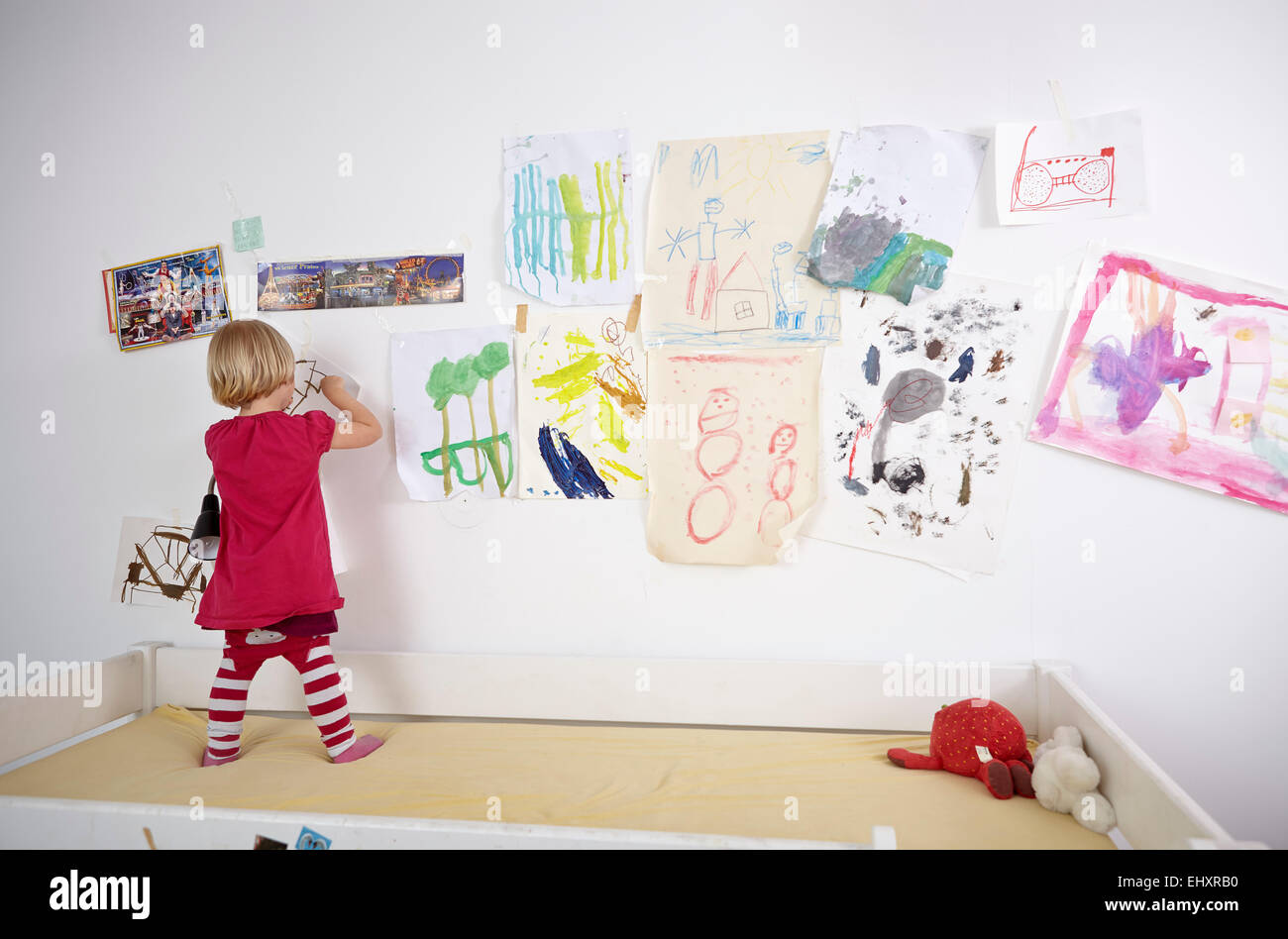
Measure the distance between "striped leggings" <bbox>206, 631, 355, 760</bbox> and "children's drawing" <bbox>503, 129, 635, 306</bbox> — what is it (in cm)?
93

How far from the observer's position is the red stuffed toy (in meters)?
1.38

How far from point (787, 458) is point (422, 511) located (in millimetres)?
870

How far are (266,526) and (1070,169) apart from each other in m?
1.81

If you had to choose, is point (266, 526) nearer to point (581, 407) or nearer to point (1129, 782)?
point (581, 407)

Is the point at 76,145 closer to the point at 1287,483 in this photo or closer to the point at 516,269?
the point at 516,269

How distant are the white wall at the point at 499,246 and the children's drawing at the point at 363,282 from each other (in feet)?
0.12

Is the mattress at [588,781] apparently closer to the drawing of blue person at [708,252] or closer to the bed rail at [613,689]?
the bed rail at [613,689]

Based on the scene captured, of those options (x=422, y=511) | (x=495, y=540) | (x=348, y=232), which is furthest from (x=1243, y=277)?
(x=348, y=232)

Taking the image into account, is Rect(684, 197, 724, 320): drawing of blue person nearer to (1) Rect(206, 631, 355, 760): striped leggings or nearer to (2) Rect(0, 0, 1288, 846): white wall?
(2) Rect(0, 0, 1288, 846): white wall

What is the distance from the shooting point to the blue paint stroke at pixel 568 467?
1803 mm

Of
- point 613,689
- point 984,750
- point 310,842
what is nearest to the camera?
point 310,842

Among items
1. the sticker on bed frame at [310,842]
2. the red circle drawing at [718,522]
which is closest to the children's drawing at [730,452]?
the red circle drawing at [718,522]

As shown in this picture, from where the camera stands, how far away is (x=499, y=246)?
5.97 feet

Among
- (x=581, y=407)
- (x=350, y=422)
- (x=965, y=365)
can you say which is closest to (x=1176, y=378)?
(x=965, y=365)
